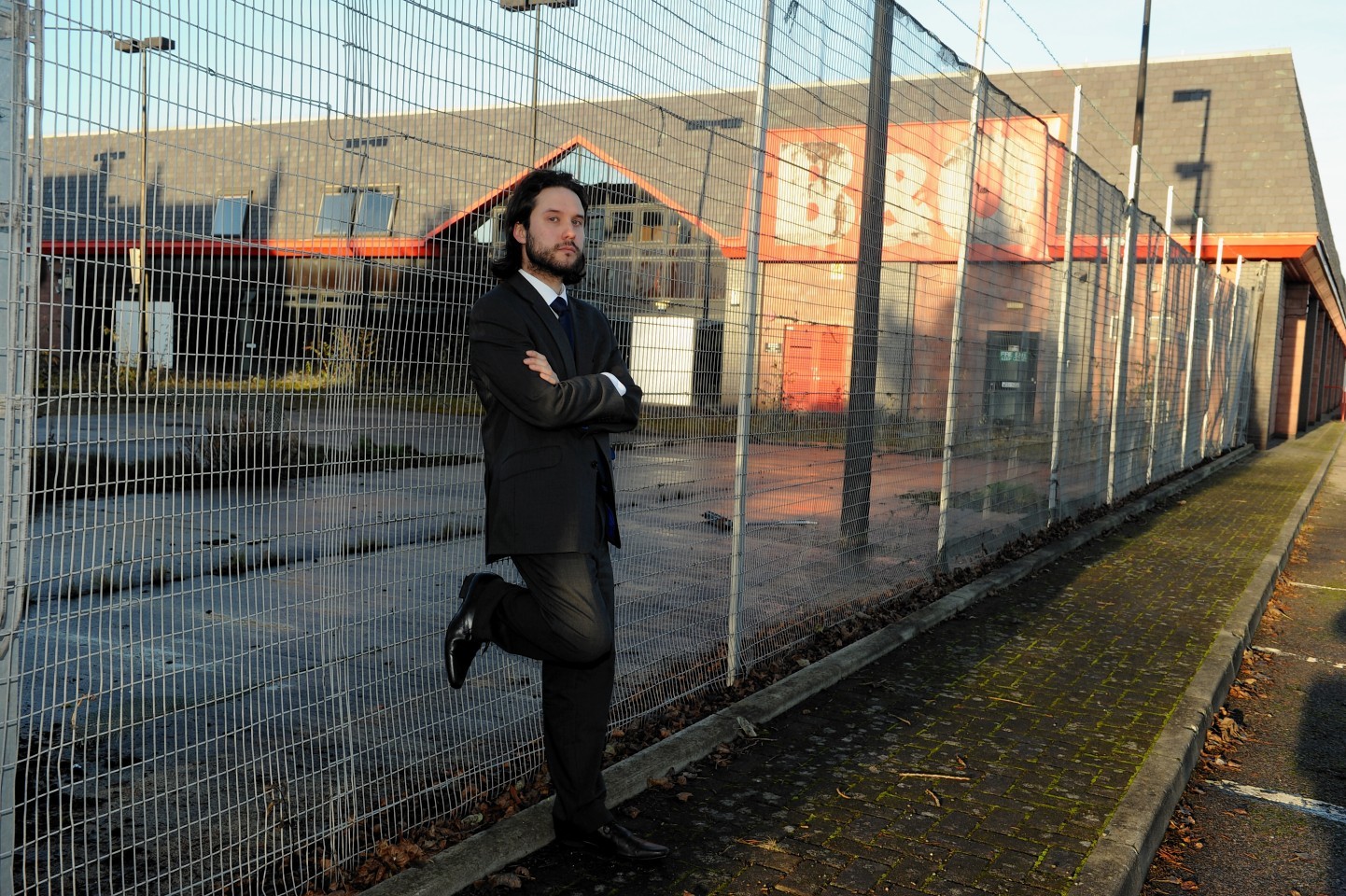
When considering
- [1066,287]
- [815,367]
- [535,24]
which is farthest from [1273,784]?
[1066,287]

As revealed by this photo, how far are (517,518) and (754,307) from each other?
240 centimetres

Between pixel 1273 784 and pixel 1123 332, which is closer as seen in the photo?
pixel 1273 784

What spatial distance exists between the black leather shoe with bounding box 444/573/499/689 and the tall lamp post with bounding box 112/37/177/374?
119 centimetres

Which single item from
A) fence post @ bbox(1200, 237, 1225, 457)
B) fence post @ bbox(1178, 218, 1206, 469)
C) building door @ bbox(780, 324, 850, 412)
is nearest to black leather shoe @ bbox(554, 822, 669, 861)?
building door @ bbox(780, 324, 850, 412)

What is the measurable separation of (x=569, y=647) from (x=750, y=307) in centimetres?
239

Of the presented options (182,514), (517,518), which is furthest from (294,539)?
(517,518)

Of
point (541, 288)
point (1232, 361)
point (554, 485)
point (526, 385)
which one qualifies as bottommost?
point (554, 485)

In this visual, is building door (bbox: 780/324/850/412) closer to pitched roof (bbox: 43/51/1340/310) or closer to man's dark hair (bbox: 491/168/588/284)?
pitched roof (bbox: 43/51/1340/310)

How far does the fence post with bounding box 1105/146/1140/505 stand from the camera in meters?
13.2

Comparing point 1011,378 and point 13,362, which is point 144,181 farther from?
point 1011,378

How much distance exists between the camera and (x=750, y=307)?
5293 millimetres

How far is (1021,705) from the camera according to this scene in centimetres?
564

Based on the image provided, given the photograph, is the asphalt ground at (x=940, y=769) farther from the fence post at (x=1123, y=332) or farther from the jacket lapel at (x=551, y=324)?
the fence post at (x=1123, y=332)

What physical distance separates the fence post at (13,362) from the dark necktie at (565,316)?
1414mm
